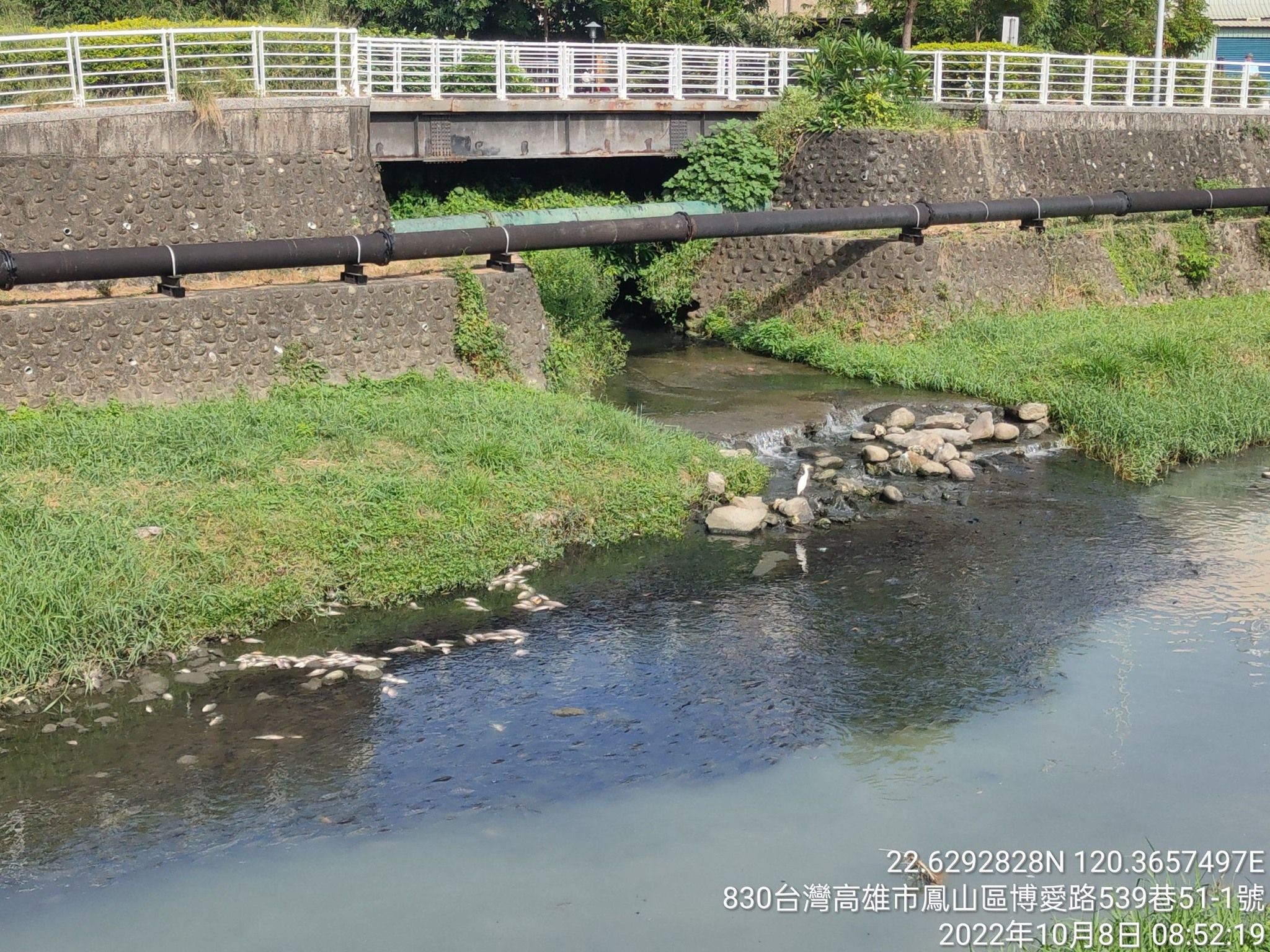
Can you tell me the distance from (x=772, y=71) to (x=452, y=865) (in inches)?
824

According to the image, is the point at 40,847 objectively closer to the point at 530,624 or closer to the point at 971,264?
the point at 530,624

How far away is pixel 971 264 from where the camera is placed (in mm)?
22109

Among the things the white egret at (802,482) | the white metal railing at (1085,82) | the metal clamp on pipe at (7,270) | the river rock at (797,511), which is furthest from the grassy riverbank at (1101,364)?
the metal clamp on pipe at (7,270)

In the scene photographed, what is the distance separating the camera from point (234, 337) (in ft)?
51.6

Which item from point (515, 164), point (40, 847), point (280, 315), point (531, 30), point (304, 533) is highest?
point (531, 30)

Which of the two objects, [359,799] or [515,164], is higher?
[515,164]

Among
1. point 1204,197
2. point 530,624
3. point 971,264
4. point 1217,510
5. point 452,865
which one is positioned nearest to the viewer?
point 452,865

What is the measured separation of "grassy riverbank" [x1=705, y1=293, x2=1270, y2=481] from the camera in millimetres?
17391

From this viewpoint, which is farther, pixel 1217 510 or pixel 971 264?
pixel 971 264

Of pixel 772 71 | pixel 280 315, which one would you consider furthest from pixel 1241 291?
pixel 280 315

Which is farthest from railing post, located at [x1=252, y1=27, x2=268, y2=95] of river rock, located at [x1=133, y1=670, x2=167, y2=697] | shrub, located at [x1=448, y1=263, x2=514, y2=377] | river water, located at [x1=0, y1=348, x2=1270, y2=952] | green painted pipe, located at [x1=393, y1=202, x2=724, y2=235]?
river rock, located at [x1=133, y1=670, x2=167, y2=697]

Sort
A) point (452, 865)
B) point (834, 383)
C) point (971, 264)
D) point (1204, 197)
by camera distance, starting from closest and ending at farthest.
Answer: point (452, 865)
point (834, 383)
point (971, 264)
point (1204, 197)

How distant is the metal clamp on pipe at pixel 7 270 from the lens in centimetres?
1415

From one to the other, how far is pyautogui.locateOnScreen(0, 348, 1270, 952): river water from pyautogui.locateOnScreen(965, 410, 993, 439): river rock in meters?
3.84
